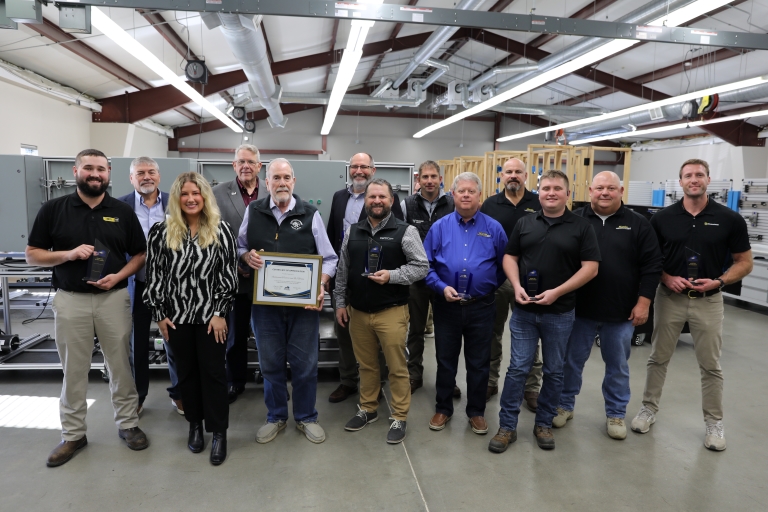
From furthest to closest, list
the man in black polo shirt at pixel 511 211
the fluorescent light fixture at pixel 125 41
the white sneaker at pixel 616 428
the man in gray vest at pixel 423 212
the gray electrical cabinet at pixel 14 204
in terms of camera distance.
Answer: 1. the gray electrical cabinet at pixel 14 204
2. the fluorescent light fixture at pixel 125 41
3. the man in gray vest at pixel 423 212
4. the man in black polo shirt at pixel 511 211
5. the white sneaker at pixel 616 428

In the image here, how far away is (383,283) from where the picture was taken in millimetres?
2963

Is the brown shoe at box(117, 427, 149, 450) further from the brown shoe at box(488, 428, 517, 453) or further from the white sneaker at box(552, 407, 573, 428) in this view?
the white sneaker at box(552, 407, 573, 428)

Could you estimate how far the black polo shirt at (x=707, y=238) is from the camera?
2.99 m

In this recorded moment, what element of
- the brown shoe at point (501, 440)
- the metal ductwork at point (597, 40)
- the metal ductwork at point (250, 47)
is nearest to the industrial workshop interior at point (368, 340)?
the brown shoe at point (501, 440)

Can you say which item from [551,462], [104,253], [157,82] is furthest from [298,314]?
[157,82]

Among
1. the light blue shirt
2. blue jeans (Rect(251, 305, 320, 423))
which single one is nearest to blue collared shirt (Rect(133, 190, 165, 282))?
the light blue shirt

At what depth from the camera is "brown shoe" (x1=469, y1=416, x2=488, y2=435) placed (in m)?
3.24

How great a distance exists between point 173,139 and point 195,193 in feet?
50.3

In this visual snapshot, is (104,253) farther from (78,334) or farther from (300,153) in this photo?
(300,153)

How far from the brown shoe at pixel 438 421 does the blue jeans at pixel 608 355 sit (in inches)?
35.1

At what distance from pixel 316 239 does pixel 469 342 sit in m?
1.23

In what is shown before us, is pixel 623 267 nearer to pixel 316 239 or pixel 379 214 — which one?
pixel 379 214

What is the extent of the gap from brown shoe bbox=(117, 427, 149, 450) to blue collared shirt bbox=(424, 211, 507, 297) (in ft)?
6.82

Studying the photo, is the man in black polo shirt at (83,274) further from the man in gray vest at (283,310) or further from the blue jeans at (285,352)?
the blue jeans at (285,352)
